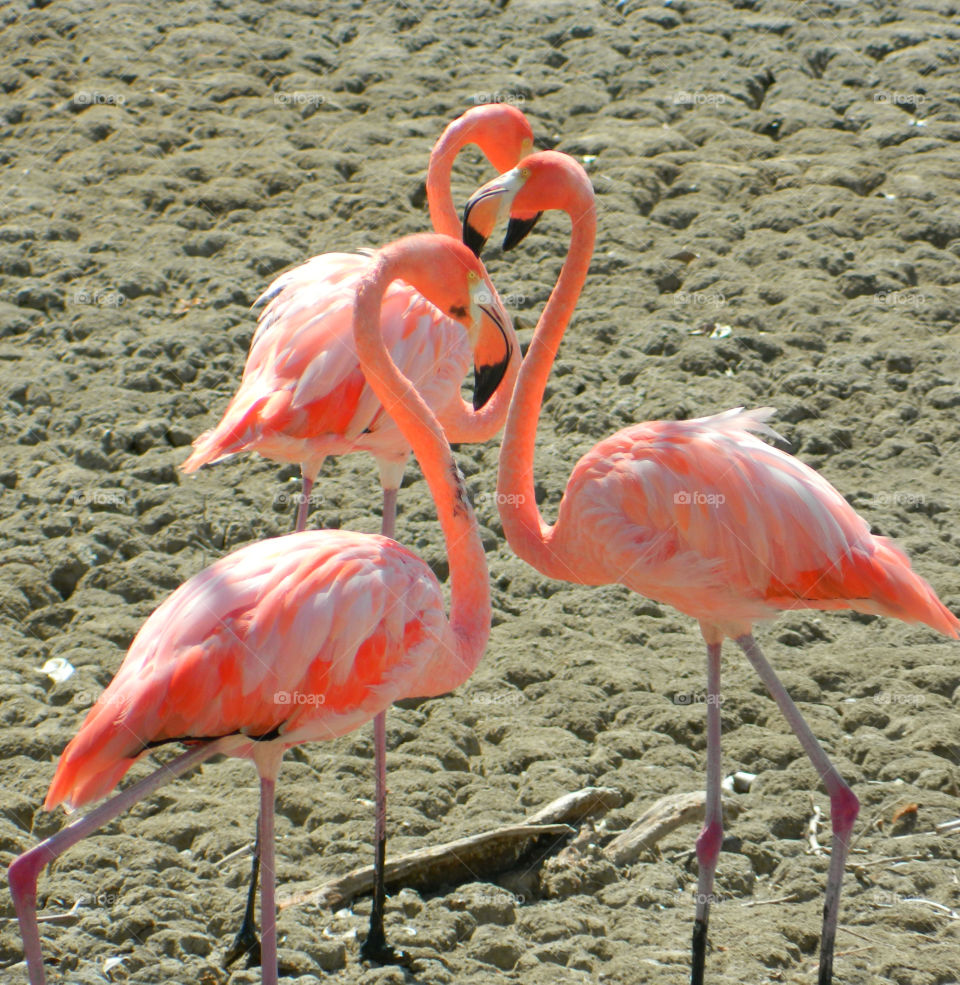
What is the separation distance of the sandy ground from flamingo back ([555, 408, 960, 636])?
0.88 metres

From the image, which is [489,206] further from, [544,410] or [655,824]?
[544,410]

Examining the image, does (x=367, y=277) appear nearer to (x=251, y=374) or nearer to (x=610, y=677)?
(x=251, y=374)

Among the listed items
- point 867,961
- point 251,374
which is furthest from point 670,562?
point 251,374

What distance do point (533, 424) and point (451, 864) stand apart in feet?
4.55

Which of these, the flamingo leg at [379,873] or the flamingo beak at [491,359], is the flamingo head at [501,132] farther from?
the flamingo leg at [379,873]

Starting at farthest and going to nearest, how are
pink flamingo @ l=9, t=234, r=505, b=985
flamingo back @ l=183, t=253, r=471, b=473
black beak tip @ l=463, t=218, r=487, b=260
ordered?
flamingo back @ l=183, t=253, r=471, b=473 → black beak tip @ l=463, t=218, r=487, b=260 → pink flamingo @ l=9, t=234, r=505, b=985

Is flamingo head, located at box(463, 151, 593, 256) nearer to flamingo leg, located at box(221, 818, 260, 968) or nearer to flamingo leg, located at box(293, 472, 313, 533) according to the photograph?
flamingo leg, located at box(293, 472, 313, 533)

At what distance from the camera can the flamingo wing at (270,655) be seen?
3209 mm

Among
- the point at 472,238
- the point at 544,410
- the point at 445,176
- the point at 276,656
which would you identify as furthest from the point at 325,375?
the point at 544,410

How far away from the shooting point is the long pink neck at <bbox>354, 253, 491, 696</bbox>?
3.68 metres

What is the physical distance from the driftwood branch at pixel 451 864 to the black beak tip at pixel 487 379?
1339 millimetres

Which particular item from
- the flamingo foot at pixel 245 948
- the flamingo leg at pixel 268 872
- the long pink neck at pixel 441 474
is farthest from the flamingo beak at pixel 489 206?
the flamingo foot at pixel 245 948

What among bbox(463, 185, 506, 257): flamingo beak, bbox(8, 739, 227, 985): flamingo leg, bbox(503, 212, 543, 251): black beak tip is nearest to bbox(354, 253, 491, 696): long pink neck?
bbox(463, 185, 506, 257): flamingo beak

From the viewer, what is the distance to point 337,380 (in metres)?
4.49
